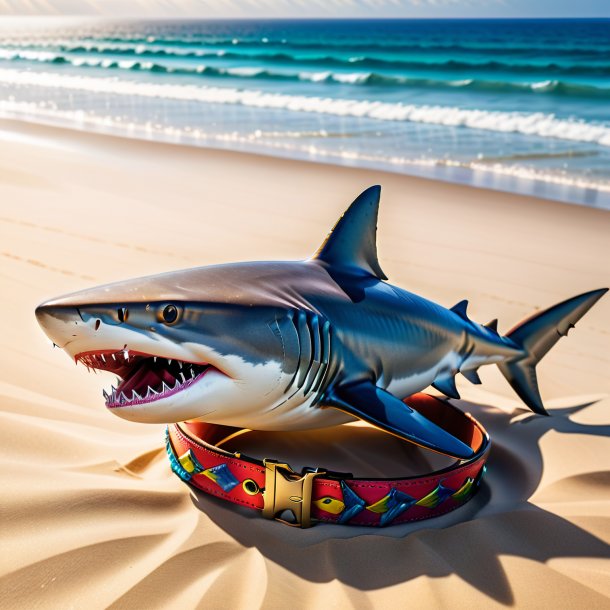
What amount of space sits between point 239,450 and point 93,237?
4672 mm

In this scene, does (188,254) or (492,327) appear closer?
(492,327)

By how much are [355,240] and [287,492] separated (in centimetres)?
102

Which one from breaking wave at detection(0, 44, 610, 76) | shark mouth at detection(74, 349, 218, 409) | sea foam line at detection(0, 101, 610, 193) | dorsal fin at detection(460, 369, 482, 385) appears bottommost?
breaking wave at detection(0, 44, 610, 76)

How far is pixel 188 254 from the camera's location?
708 cm

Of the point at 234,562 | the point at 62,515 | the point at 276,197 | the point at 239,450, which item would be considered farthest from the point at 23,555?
the point at 276,197

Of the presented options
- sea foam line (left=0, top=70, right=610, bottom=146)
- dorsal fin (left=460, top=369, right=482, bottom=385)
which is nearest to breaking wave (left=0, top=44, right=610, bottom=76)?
sea foam line (left=0, top=70, right=610, bottom=146)

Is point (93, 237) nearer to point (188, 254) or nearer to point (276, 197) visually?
point (188, 254)

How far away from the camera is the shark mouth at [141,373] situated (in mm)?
2318

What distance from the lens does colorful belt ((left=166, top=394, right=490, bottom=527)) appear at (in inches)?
101

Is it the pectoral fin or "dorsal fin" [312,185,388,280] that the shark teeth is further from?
"dorsal fin" [312,185,388,280]

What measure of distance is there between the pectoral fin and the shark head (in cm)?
25

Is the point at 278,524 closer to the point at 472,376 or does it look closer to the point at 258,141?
the point at 472,376

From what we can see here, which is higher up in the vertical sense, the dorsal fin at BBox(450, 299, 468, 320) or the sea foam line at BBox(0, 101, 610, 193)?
the dorsal fin at BBox(450, 299, 468, 320)

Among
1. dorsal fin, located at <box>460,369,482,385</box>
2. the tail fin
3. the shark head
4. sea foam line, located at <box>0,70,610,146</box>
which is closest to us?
the shark head
